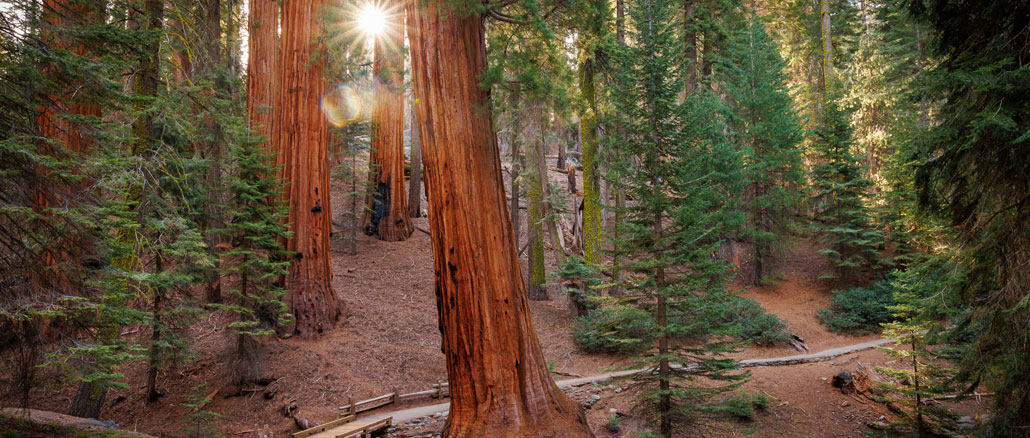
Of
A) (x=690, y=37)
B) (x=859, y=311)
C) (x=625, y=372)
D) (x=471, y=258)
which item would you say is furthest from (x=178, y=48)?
(x=859, y=311)

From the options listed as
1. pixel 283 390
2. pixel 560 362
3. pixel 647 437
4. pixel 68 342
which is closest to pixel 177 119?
pixel 68 342

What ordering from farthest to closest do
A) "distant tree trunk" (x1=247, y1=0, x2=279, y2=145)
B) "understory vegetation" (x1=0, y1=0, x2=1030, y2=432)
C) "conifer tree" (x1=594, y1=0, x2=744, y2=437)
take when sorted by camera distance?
1. "distant tree trunk" (x1=247, y1=0, x2=279, y2=145)
2. "conifer tree" (x1=594, y1=0, x2=744, y2=437)
3. "understory vegetation" (x1=0, y1=0, x2=1030, y2=432)

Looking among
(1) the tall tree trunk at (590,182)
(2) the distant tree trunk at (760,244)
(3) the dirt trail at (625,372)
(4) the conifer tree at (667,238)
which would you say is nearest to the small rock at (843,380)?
(3) the dirt trail at (625,372)

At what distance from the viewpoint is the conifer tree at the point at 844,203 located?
1698 centimetres

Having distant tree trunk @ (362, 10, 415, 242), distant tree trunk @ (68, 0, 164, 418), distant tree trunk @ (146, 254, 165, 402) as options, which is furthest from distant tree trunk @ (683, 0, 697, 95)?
distant tree trunk @ (146, 254, 165, 402)

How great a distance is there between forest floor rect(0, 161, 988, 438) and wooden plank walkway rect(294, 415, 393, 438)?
644 millimetres

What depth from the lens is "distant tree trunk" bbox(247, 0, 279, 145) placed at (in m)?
10.1

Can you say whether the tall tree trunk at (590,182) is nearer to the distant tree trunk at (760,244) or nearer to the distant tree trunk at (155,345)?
the distant tree trunk at (760,244)

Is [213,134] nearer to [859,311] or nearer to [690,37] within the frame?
[690,37]

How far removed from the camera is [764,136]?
18.6m

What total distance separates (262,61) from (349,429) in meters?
7.91

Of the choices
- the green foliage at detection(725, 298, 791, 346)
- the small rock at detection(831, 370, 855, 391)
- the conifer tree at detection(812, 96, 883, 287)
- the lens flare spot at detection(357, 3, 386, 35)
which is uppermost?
the lens flare spot at detection(357, 3, 386, 35)

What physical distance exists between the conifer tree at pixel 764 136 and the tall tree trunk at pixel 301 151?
15026mm

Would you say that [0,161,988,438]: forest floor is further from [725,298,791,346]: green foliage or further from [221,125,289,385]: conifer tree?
[221,125,289,385]: conifer tree
